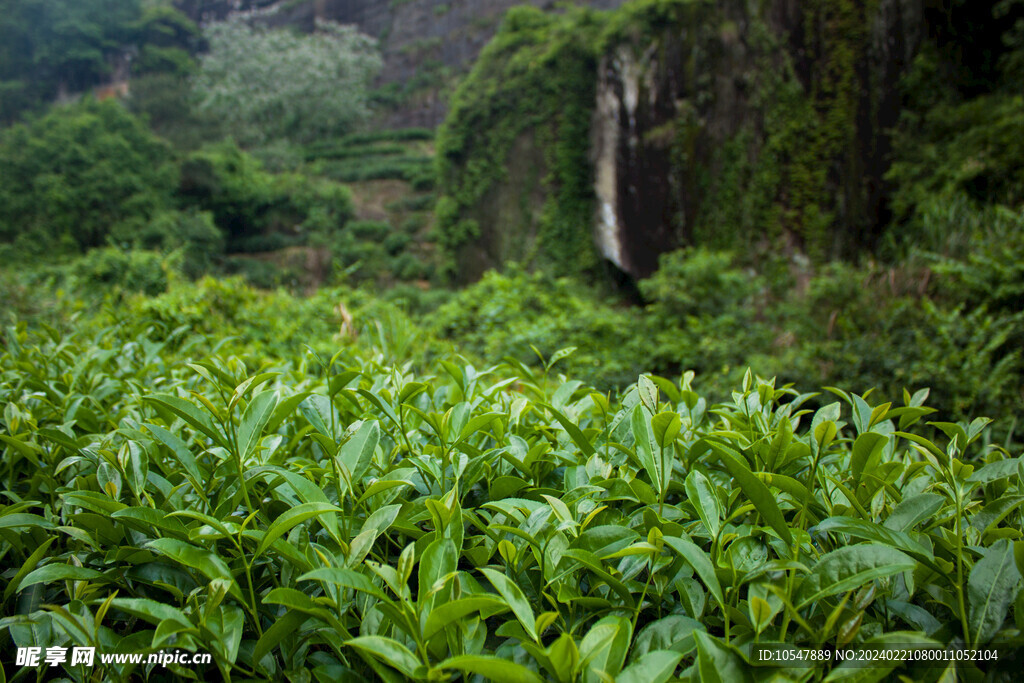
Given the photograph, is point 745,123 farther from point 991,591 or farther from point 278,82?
point 278,82

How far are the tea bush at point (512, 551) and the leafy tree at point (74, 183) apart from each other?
60.1 feet

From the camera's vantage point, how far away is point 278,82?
2256 cm

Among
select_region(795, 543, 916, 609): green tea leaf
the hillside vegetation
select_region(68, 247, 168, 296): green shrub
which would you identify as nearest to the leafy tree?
the hillside vegetation

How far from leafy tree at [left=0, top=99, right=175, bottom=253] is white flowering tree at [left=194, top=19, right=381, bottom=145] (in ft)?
20.5

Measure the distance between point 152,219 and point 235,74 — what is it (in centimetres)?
975

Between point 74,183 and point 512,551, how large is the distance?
66.4 ft

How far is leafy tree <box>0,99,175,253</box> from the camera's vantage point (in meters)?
15.0

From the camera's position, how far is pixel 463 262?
10953mm

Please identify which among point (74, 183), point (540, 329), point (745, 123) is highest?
point (74, 183)

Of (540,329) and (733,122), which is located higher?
(733,122)

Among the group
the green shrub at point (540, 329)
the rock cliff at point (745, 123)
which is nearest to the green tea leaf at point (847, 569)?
the green shrub at point (540, 329)

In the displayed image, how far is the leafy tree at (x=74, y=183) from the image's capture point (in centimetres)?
1503

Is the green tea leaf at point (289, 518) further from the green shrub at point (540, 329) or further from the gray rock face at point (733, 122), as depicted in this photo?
the gray rock face at point (733, 122)

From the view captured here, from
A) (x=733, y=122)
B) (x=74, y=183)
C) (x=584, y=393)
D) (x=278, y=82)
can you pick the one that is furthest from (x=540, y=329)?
(x=278, y=82)
